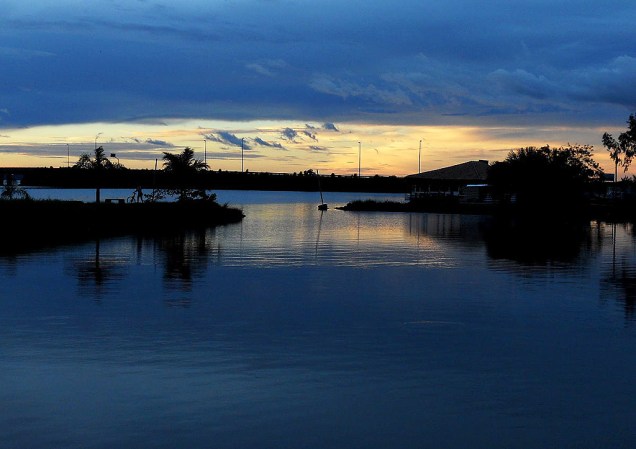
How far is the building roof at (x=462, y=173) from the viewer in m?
124

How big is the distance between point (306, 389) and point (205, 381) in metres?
1.57

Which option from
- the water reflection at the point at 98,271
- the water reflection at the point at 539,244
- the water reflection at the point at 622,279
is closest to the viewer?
the water reflection at the point at 622,279

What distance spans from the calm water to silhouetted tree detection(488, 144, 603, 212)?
67.1 metres

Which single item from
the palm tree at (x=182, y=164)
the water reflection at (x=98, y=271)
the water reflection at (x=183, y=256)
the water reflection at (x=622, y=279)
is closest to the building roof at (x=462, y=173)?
the palm tree at (x=182, y=164)

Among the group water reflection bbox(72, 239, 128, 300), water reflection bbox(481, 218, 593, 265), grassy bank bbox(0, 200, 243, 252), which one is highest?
grassy bank bbox(0, 200, 243, 252)

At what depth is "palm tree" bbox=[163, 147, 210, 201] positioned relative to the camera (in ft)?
252

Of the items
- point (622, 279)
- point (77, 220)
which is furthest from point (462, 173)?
point (622, 279)

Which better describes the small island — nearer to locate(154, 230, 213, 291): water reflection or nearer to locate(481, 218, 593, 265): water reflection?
locate(154, 230, 213, 291): water reflection

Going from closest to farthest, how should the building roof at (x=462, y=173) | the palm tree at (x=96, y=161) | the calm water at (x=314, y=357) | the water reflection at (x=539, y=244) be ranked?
the calm water at (x=314, y=357), the water reflection at (x=539, y=244), the palm tree at (x=96, y=161), the building roof at (x=462, y=173)

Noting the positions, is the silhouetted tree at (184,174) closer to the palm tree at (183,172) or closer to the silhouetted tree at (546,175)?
the palm tree at (183,172)

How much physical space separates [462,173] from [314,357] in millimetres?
114620

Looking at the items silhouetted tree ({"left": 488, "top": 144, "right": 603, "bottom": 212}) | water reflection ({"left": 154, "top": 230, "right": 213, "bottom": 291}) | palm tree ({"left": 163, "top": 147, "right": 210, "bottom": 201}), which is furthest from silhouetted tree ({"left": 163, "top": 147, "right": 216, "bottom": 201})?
silhouetted tree ({"left": 488, "top": 144, "right": 603, "bottom": 212})

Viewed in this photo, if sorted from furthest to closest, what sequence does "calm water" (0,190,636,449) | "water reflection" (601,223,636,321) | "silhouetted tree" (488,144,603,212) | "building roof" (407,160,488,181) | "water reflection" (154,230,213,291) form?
"building roof" (407,160,488,181) < "silhouetted tree" (488,144,603,212) < "water reflection" (154,230,213,291) < "water reflection" (601,223,636,321) < "calm water" (0,190,636,449)

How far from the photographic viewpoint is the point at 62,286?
76.9 feet
